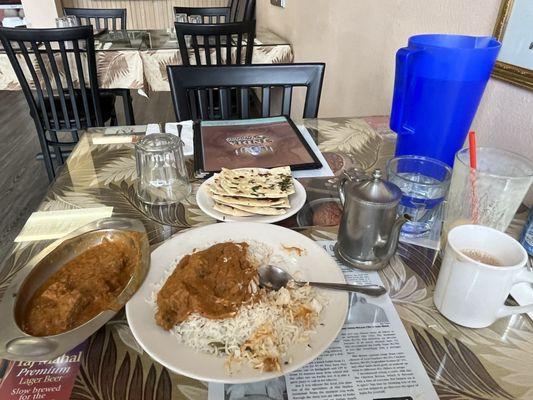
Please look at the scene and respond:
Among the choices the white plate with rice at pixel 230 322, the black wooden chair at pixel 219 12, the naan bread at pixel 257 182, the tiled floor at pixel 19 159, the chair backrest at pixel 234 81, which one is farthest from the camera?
the black wooden chair at pixel 219 12

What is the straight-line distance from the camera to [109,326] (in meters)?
Answer: 0.51

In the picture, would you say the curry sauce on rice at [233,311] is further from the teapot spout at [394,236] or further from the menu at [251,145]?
the menu at [251,145]

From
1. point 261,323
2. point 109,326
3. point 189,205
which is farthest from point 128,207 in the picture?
point 261,323

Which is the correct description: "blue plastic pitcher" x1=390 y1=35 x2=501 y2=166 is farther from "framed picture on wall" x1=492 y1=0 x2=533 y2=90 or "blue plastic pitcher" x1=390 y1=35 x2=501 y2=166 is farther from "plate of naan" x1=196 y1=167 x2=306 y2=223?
"plate of naan" x1=196 y1=167 x2=306 y2=223

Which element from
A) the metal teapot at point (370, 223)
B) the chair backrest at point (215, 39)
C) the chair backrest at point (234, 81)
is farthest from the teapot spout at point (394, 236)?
the chair backrest at point (215, 39)

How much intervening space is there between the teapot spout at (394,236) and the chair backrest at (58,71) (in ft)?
5.48

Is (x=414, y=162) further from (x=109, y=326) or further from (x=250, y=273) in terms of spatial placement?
(x=109, y=326)

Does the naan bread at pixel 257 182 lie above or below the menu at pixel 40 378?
above

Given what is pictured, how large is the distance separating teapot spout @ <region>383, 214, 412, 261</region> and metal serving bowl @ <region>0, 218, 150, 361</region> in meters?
0.38

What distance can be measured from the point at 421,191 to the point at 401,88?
229 mm

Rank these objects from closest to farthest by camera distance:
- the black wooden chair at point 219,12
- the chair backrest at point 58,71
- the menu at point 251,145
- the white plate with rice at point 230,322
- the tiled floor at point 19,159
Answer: the white plate with rice at point 230,322 < the menu at point 251,145 < the chair backrest at point 58,71 < the tiled floor at point 19,159 < the black wooden chair at point 219,12

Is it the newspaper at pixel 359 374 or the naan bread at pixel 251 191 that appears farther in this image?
the naan bread at pixel 251 191

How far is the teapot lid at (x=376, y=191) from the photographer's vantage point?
22.1 inches

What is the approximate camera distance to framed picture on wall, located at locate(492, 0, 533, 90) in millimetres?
755
